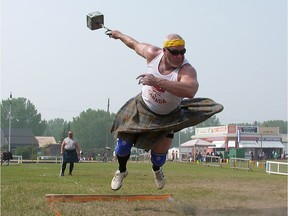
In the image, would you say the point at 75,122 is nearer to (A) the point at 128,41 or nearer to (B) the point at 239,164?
(B) the point at 239,164

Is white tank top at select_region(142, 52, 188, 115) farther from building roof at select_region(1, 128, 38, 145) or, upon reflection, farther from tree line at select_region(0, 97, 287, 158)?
tree line at select_region(0, 97, 287, 158)

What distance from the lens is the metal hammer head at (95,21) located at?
6785 millimetres

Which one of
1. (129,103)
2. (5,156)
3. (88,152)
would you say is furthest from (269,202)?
(88,152)

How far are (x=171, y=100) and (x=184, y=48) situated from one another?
27.2 inches

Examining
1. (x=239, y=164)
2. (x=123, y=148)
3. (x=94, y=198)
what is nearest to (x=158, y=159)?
(x=123, y=148)

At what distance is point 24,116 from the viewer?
123 metres

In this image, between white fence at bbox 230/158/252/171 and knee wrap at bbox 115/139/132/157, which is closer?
knee wrap at bbox 115/139/132/157

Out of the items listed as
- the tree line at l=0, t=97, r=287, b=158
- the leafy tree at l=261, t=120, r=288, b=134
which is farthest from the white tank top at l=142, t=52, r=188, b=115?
the leafy tree at l=261, t=120, r=288, b=134

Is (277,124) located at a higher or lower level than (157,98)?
higher

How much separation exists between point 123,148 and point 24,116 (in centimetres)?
12043

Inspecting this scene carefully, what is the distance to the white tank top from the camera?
5.52 meters

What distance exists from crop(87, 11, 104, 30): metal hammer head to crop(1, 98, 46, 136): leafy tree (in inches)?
4647

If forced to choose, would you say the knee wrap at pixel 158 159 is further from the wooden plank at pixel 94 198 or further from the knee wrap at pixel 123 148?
the wooden plank at pixel 94 198

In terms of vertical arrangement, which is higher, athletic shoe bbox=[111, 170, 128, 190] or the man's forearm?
the man's forearm
